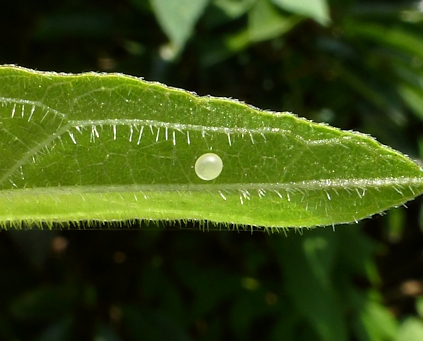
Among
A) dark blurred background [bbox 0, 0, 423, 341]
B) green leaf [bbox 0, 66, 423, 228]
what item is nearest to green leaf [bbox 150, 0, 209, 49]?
dark blurred background [bbox 0, 0, 423, 341]

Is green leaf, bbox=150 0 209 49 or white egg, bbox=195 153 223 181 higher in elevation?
green leaf, bbox=150 0 209 49

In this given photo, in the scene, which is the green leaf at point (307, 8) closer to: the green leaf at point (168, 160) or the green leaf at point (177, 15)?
the green leaf at point (177, 15)

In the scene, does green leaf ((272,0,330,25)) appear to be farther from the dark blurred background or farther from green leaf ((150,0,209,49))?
green leaf ((150,0,209,49))

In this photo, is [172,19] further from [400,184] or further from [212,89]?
[400,184]

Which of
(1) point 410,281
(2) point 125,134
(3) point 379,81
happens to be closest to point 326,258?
(3) point 379,81

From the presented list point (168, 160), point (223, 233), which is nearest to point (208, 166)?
point (168, 160)

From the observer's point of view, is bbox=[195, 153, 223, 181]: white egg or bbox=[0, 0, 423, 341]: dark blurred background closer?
bbox=[195, 153, 223, 181]: white egg
